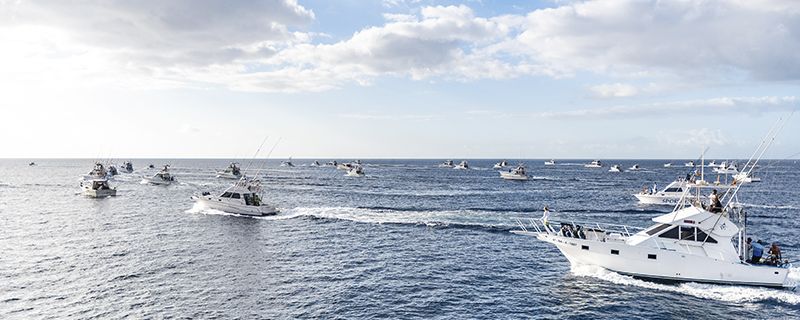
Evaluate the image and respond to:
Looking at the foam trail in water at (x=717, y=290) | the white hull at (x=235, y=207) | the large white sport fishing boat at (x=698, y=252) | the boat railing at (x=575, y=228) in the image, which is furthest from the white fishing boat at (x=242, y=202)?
the foam trail in water at (x=717, y=290)

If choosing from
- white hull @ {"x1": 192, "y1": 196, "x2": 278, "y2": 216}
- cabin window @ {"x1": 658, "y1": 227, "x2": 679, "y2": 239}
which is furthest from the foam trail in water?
white hull @ {"x1": 192, "y1": 196, "x2": 278, "y2": 216}

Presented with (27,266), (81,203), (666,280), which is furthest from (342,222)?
(81,203)

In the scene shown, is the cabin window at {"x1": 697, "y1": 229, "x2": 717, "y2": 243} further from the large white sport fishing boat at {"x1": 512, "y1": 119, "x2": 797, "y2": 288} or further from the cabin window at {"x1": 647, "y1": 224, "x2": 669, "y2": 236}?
the cabin window at {"x1": 647, "y1": 224, "x2": 669, "y2": 236}

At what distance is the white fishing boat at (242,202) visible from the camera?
2576 inches

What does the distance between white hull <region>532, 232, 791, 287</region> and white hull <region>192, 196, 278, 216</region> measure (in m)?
40.0

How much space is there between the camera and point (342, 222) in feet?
199

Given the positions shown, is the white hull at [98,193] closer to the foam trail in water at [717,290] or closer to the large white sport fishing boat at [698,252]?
the large white sport fishing boat at [698,252]

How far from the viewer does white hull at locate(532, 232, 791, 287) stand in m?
32.7

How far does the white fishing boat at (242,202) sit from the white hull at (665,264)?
40.2m

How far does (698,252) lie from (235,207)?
52.0 meters

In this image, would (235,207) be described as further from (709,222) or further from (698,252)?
(709,222)

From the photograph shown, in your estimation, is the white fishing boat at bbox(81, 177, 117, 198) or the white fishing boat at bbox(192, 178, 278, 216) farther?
the white fishing boat at bbox(81, 177, 117, 198)

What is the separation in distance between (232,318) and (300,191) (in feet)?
265

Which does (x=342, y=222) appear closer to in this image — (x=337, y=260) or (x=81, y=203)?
(x=337, y=260)
